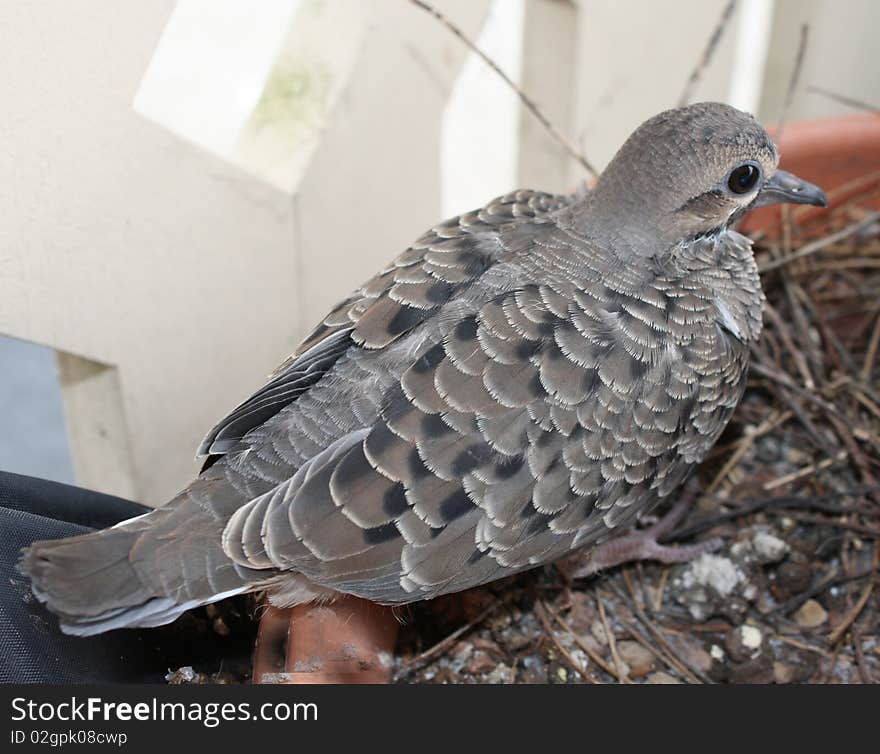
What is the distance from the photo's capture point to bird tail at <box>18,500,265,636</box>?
1259 millimetres

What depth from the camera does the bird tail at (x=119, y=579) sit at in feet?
4.13

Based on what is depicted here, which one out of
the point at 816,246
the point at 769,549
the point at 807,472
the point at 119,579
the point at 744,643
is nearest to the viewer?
the point at 119,579

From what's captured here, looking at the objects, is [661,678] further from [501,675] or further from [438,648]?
[438,648]

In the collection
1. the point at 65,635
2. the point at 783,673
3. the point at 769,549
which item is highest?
the point at 769,549

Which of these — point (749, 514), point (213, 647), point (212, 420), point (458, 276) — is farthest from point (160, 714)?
point (749, 514)

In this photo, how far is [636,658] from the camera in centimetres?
163

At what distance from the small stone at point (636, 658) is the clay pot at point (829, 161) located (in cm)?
96

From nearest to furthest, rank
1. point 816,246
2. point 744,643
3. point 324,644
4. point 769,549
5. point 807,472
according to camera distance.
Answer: point 324,644 < point 744,643 < point 769,549 < point 807,472 < point 816,246

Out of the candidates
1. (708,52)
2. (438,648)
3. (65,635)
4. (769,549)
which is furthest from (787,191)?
(65,635)

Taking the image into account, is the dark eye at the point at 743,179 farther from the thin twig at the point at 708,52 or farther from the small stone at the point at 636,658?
→ the small stone at the point at 636,658

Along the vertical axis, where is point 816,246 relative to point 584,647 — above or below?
above

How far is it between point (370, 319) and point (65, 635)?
0.62 meters

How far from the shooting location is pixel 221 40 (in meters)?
1.93

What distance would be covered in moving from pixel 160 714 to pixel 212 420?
87 cm
